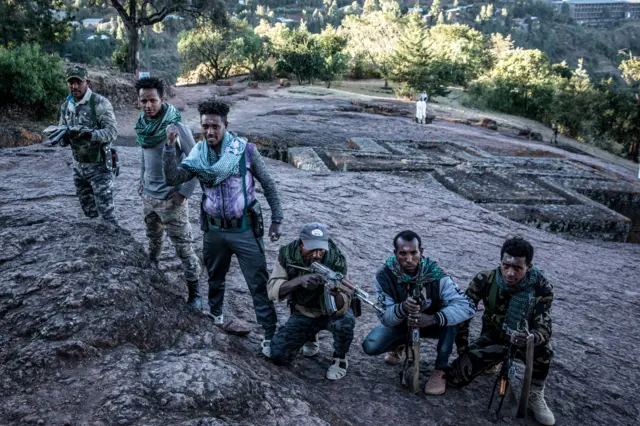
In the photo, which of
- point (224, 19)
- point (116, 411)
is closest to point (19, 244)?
point (116, 411)

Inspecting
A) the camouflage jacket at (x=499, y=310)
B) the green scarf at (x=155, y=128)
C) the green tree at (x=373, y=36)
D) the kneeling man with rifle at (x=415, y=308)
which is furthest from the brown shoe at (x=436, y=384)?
the green tree at (x=373, y=36)

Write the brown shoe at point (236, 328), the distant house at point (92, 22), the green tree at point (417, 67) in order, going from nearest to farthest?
the brown shoe at point (236, 328)
the green tree at point (417, 67)
the distant house at point (92, 22)

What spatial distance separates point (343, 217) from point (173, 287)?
→ 288 centimetres

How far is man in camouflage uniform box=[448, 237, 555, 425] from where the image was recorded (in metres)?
2.65

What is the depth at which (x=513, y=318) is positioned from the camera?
2.70 meters

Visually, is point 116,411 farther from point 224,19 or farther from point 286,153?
point 224,19

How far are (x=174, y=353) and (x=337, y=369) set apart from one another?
95 centimetres

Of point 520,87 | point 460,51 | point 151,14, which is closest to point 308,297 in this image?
point 151,14

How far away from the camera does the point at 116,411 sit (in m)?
1.84

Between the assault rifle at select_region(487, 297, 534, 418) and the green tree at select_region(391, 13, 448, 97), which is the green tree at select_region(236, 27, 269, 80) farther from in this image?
the assault rifle at select_region(487, 297, 534, 418)

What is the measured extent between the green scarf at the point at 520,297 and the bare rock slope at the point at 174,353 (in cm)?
49

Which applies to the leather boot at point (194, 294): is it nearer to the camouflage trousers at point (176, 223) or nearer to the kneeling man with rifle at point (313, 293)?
the camouflage trousers at point (176, 223)

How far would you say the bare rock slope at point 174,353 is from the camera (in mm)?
1972

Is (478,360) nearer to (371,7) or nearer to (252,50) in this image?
(252,50)
